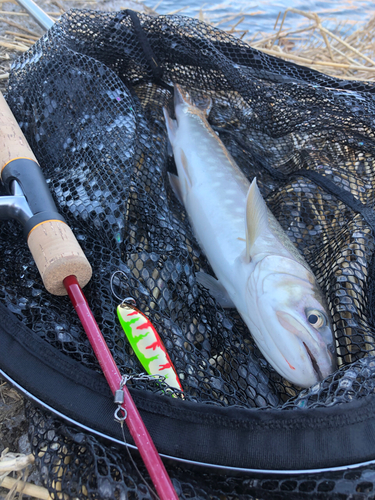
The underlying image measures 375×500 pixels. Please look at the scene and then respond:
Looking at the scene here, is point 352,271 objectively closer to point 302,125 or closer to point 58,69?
point 302,125

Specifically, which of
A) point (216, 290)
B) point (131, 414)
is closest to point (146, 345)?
point (131, 414)

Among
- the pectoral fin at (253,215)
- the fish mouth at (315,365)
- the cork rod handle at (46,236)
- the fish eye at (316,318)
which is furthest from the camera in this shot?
the pectoral fin at (253,215)

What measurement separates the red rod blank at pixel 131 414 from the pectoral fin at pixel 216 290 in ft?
2.59

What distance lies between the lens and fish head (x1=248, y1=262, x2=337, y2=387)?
1618 mm

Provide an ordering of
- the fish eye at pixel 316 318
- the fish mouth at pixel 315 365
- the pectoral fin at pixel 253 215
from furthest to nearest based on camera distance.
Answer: the pectoral fin at pixel 253 215 < the fish eye at pixel 316 318 < the fish mouth at pixel 315 365

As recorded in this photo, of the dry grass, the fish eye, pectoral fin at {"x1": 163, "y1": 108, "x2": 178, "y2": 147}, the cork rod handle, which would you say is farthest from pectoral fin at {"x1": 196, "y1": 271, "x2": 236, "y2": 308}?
the dry grass

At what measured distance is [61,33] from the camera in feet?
8.00

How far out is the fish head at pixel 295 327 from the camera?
5.31 ft

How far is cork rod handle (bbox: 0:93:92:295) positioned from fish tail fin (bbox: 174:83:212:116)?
156 cm

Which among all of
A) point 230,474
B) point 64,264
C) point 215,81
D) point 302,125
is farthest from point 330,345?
point 215,81

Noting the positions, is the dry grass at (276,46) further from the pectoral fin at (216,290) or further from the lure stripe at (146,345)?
the lure stripe at (146,345)

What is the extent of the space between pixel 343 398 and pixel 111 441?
81cm

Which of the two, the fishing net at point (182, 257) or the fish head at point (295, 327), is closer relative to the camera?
the fishing net at point (182, 257)

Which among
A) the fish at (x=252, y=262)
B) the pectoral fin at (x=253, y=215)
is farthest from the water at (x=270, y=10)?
the pectoral fin at (x=253, y=215)
